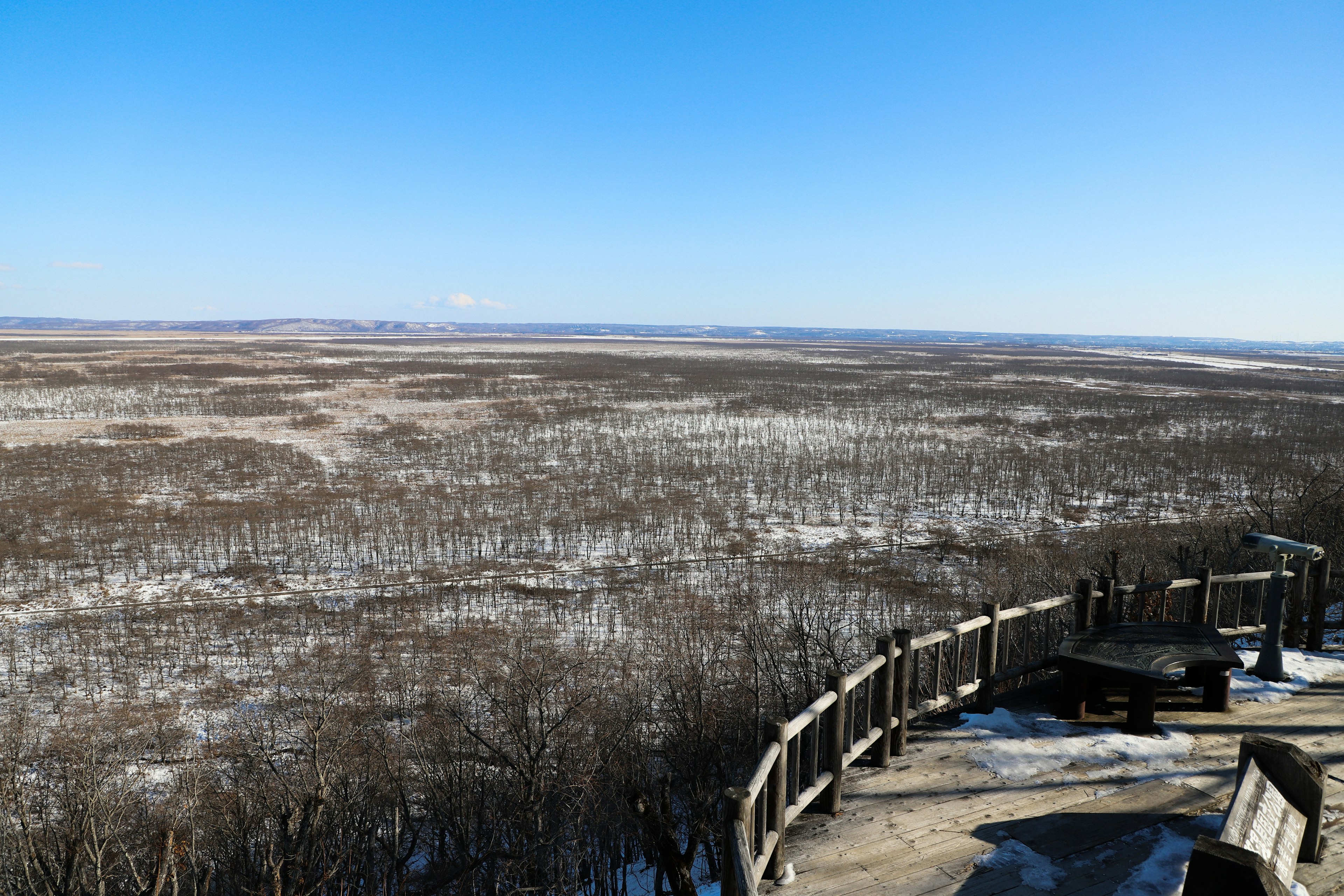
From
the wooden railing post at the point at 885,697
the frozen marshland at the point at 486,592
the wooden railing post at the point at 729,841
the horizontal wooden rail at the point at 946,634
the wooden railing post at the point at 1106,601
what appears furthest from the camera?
the wooden railing post at the point at 1106,601

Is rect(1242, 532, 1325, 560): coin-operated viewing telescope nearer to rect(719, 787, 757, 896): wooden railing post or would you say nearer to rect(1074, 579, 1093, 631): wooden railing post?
rect(1074, 579, 1093, 631): wooden railing post

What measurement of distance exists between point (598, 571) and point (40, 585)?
11307mm

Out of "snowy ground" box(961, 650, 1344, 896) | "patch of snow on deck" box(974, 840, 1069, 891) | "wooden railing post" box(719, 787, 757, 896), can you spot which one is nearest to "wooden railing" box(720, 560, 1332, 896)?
"wooden railing post" box(719, 787, 757, 896)

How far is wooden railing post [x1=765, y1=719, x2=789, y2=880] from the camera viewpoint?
16.4 ft

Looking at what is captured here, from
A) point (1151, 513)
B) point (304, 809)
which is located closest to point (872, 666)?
point (304, 809)

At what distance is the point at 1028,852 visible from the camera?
539cm

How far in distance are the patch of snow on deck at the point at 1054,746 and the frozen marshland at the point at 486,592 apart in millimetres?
2502

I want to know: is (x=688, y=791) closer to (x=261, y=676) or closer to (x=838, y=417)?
(x=261, y=676)

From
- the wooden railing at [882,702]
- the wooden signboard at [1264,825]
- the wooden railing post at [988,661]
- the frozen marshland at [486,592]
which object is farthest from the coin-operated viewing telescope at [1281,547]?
the wooden signboard at [1264,825]

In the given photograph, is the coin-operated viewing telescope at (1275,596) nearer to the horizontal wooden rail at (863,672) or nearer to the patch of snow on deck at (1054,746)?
the patch of snow on deck at (1054,746)

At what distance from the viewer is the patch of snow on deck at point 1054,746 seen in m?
6.54

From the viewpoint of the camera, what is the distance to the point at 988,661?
7441 millimetres

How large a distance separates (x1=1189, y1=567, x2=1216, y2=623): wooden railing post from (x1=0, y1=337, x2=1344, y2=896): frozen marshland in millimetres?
1356

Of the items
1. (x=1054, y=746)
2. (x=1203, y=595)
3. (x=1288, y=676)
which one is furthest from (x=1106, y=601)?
(x=1054, y=746)
